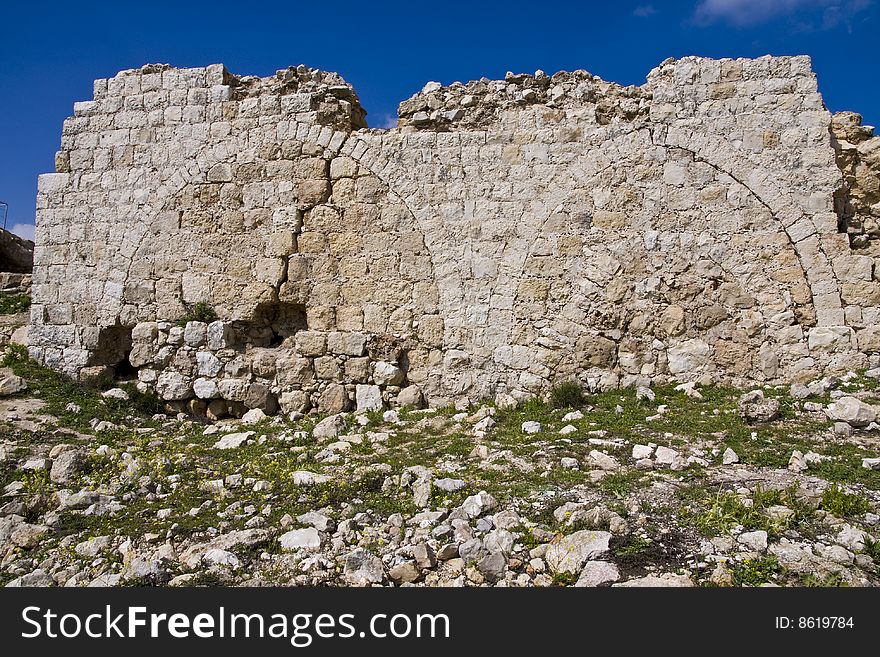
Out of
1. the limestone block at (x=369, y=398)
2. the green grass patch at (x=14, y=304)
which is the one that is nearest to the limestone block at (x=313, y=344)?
the limestone block at (x=369, y=398)

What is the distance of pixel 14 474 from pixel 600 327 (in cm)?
639

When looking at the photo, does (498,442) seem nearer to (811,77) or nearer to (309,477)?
(309,477)

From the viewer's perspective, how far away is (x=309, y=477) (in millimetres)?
5391

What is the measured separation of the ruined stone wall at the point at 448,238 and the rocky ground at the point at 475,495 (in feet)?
2.43

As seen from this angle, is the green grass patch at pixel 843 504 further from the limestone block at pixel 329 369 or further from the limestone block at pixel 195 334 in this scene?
the limestone block at pixel 195 334

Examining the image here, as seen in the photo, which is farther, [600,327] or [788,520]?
[600,327]

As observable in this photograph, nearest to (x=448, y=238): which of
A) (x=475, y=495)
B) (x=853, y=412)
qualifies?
(x=475, y=495)

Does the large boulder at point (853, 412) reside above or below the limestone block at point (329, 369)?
below

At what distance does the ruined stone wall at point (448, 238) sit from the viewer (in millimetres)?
7484

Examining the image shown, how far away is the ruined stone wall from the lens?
7.48 m

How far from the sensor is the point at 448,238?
8.23 m

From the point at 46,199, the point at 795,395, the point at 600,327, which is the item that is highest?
the point at 46,199

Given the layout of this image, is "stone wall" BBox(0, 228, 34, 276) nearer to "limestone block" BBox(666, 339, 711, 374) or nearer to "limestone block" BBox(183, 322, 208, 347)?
"limestone block" BBox(183, 322, 208, 347)

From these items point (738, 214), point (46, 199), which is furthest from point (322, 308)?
point (738, 214)
